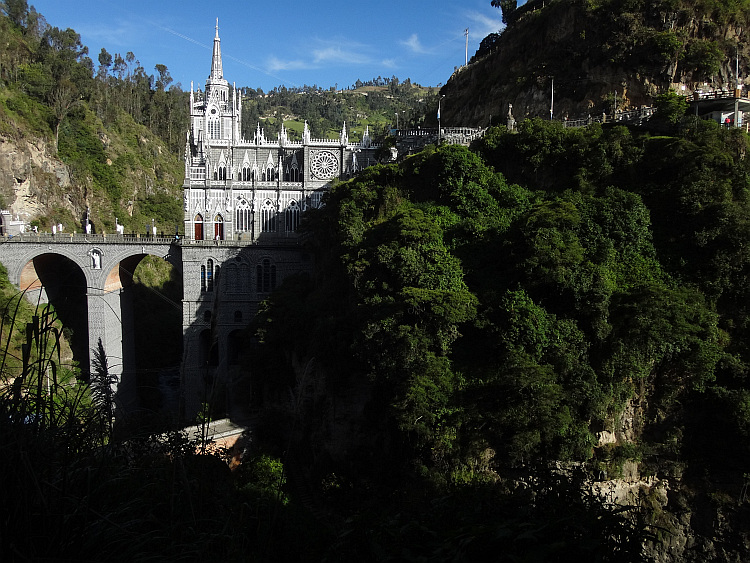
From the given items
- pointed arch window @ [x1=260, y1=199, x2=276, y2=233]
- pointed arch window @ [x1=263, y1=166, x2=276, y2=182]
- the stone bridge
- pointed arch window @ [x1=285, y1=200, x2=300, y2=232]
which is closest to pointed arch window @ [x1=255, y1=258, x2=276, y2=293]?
the stone bridge

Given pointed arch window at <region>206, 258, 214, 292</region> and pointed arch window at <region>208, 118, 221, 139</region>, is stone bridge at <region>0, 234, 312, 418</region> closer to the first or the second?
pointed arch window at <region>206, 258, 214, 292</region>

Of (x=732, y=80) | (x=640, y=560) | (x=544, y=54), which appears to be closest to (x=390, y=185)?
(x=544, y=54)

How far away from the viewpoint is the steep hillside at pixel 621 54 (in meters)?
36.8

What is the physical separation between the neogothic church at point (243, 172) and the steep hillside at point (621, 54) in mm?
15235

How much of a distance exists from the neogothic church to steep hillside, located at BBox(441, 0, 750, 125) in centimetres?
1523

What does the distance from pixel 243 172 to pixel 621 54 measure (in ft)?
98.3

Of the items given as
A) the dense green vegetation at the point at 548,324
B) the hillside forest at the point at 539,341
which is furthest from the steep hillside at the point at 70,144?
the dense green vegetation at the point at 548,324

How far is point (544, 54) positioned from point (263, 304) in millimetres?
28341

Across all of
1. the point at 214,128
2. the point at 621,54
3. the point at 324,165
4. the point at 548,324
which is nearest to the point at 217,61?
the point at 214,128

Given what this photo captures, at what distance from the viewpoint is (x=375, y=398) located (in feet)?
81.7

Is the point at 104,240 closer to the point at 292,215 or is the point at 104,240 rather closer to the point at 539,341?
the point at 292,215

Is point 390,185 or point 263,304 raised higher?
point 390,185

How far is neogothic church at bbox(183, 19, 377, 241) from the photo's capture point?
4694 centimetres

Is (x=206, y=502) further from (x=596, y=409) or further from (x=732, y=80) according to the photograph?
(x=732, y=80)
